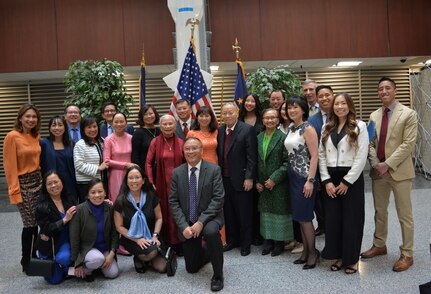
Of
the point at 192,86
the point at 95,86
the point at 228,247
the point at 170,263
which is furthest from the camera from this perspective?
the point at 95,86

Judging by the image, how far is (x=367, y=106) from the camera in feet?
32.2

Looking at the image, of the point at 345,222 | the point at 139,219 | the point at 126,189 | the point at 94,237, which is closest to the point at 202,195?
the point at 139,219

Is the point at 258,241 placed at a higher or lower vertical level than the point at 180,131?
lower

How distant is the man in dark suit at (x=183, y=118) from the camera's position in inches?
168

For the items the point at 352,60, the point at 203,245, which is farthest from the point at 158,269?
the point at 352,60

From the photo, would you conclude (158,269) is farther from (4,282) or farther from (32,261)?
(4,282)

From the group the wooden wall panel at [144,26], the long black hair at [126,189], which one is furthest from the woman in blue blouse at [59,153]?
the wooden wall panel at [144,26]

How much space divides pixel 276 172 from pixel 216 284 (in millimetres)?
1206

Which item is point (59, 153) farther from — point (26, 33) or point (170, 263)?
point (26, 33)

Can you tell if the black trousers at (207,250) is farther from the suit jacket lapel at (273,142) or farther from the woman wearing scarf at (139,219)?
the suit jacket lapel at (273,142)

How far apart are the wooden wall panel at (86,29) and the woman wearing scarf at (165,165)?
4.81m

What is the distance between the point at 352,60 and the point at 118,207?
6956mm

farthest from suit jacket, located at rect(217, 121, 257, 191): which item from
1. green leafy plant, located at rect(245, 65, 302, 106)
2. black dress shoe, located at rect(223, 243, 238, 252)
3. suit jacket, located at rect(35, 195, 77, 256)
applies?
green leafy plant, located at rect(245, 65, 302, 106)

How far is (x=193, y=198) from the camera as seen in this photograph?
357 centimetres
